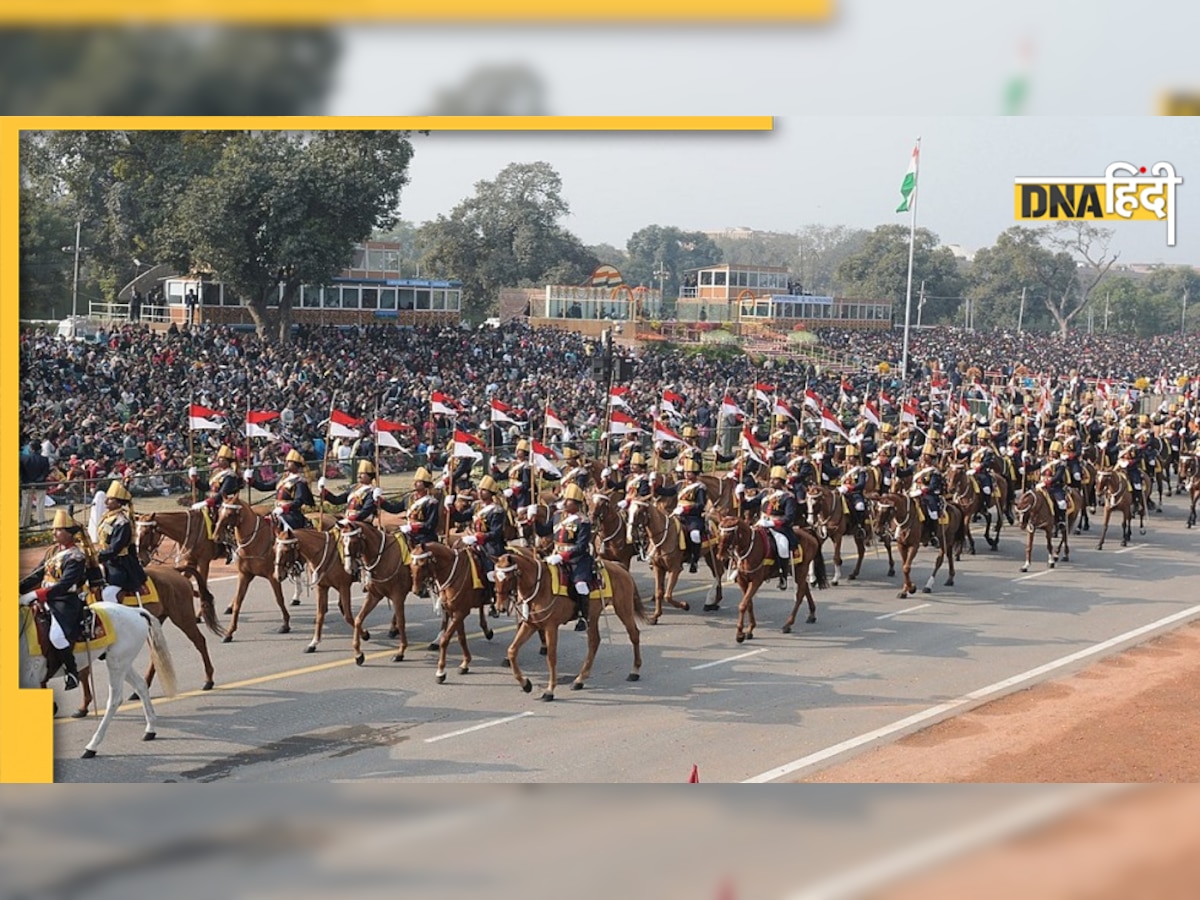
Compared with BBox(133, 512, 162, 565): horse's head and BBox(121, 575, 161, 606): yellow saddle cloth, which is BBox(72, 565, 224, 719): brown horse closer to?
BBox(121, 575, 161, 606): yellow saddle cloth

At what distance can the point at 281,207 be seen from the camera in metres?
33.0

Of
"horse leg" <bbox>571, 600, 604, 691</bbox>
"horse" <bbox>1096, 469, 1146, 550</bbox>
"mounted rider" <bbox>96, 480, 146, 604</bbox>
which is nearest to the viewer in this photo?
"mounted rider" <bbox>96, 480, 146, 604</bbox>

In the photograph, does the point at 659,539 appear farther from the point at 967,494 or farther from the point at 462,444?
the point at 967,494

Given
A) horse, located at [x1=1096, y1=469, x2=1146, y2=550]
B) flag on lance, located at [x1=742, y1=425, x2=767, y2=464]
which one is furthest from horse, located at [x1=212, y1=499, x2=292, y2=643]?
horse, located at [x1=1096, y1=469, x2=1146, y2=550]

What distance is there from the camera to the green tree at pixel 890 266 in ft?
142

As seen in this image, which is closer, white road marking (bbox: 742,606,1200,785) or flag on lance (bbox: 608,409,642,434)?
white road marking (bbox: 742,606,1200,785)

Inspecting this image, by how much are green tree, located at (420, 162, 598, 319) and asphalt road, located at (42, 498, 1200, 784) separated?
1542 cm

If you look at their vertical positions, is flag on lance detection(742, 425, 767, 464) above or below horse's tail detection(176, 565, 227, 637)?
above

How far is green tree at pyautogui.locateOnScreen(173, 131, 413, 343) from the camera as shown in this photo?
32875 mm

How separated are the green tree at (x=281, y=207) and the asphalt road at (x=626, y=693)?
12459mm

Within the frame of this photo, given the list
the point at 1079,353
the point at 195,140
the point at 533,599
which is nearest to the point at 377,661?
the point at 533,599

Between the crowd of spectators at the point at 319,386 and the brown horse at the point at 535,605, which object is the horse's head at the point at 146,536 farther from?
the brown horse at the point at 535,605

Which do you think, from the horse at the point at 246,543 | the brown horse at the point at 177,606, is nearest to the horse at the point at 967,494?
the horse at the point at 246,543
